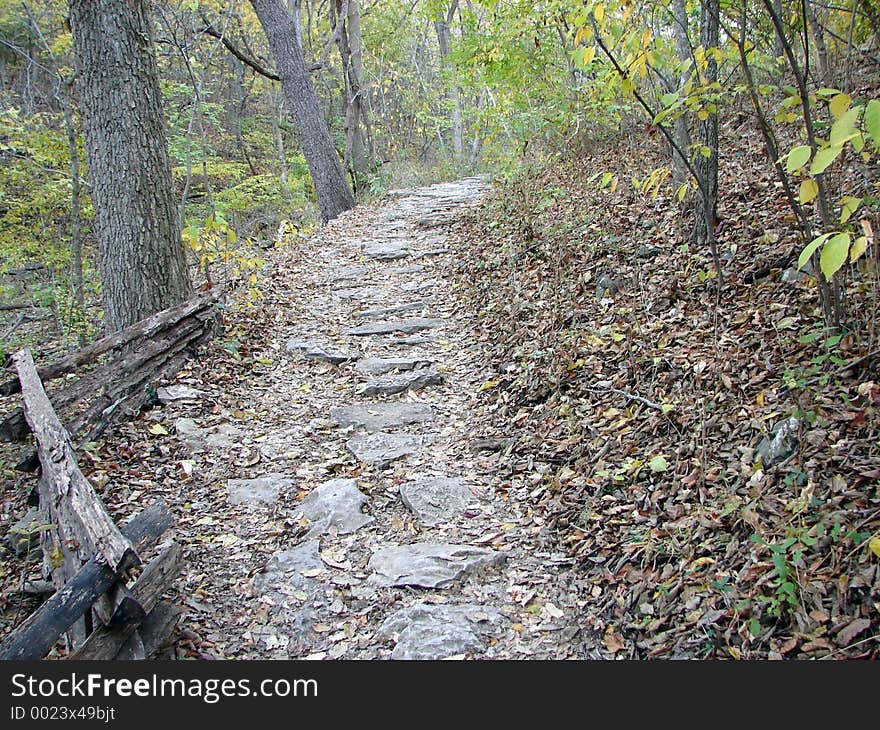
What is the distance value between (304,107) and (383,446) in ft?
31.8

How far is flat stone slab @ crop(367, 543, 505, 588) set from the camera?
3330 millimetres

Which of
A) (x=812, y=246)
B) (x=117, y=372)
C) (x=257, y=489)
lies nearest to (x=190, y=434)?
(x=117, y=372)

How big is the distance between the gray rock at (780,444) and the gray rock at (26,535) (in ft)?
13.1

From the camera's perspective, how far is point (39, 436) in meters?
3.89

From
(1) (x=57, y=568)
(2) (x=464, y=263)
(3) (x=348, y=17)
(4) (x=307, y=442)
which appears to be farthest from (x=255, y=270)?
(3) (x=348, y=17)

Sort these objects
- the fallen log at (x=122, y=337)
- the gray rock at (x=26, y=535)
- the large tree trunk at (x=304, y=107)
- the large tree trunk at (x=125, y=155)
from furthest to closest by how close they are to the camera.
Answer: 1. the large tree trunk at (x=304, y=107)
2. the large tree trunk at (x=125, y=155)
3. the fallen log at (x=122, y=337)
4. the gray rock at (x=26, y=535)

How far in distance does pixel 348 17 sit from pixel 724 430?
Answer: 47.6 ft

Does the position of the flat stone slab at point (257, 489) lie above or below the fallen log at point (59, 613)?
below

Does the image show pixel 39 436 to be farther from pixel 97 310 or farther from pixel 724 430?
pixel 97 310

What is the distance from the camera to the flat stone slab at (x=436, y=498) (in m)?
3.85

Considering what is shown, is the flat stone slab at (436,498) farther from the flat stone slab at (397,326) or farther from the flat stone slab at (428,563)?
the flat stone slab at (397,326)

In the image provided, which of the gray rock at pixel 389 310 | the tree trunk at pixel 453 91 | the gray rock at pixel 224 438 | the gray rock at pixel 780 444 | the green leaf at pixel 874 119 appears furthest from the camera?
the tree trunk at pixel 453 91

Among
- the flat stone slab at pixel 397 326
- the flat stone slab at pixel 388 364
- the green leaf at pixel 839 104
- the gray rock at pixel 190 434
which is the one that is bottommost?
the gray rock at pixel 190 434

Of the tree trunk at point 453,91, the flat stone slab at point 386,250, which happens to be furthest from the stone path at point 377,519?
the tree trunk at point 453,91
